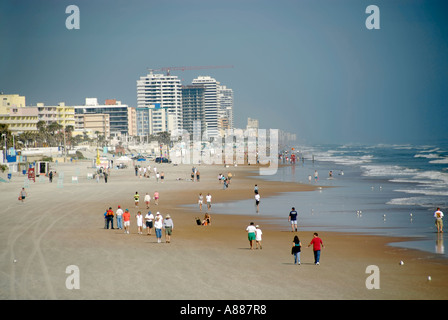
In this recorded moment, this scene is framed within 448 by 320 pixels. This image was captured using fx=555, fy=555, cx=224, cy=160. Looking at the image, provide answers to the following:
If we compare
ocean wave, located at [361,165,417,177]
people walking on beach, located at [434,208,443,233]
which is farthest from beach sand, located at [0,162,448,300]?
ocean wave, located at [361,165,417,177]

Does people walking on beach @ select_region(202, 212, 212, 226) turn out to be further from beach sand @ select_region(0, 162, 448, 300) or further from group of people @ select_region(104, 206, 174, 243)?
group of people @ select_region(104, 206, 174, 243)

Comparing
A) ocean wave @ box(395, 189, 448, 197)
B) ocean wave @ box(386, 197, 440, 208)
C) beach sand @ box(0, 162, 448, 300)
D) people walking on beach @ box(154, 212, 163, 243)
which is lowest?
beach sand @ box(0, 162, 448, 300)

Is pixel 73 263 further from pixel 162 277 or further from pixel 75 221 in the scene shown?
pixel 75 221

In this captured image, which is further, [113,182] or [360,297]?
[113,182]

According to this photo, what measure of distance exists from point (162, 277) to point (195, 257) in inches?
146

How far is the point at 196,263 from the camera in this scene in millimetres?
21344

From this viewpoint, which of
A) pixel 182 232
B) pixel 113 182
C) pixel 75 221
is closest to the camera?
pixel 182 232

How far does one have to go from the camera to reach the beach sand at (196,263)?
56.3ft

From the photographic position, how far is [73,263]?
69.1ft

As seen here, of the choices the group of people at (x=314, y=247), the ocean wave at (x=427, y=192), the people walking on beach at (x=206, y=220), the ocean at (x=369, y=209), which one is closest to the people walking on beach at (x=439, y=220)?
the ocean at (x=369, y=209)

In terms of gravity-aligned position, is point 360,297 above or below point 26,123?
below

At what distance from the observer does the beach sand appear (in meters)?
17.2
